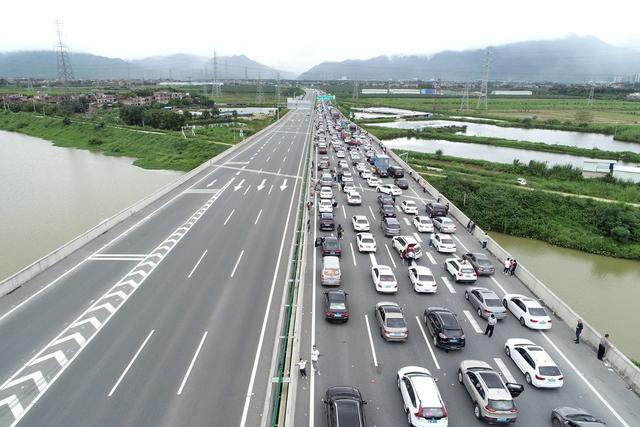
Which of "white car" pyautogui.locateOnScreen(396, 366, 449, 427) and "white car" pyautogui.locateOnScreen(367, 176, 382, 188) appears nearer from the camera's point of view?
"white car" pyautogui.locateOnScreen(396, 366, 449, 427)

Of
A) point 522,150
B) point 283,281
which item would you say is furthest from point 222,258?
point 522,150

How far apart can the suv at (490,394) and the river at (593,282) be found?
11777 mm

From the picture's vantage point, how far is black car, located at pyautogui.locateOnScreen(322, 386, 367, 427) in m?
13.7

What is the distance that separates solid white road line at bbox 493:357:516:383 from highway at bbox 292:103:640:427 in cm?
A: 4

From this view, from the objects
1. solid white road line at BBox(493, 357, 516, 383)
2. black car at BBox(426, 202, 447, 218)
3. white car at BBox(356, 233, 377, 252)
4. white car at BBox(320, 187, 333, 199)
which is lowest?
solid white road line at BBox(493, 357, 516, 383)

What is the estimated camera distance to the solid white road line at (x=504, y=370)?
17.6 meters

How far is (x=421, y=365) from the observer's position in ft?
59.7

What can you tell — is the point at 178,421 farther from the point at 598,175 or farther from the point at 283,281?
the point at 598,175

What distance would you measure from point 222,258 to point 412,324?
13241 millimetres

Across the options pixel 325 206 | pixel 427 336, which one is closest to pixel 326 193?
pixel 325 206

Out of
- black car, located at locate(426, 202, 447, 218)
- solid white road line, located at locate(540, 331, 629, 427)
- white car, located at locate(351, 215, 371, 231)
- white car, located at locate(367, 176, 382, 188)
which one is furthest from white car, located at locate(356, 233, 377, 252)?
white car, located at locate(367, 176, 382, 188)

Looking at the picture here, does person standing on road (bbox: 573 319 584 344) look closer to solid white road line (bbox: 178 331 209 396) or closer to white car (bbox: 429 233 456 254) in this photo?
white car (bbox: 429 233 456 254)

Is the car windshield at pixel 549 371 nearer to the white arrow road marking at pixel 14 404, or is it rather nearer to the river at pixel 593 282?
the river at pixel 593 282

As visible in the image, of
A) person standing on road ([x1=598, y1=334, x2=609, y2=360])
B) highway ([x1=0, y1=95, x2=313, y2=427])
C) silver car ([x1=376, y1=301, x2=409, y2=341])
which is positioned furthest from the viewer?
silver car ([x1=376, y1=301, x2=409, y2=341])
